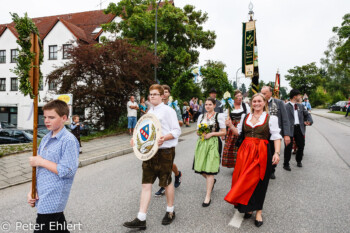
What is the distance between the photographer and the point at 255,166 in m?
3.15

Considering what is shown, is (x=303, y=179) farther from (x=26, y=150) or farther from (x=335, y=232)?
(x=26, y=150)

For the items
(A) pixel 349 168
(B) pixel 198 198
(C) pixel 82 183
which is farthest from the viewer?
(A) pixel 349 168

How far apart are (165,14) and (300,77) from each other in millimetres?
63950

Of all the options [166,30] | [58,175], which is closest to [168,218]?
[58,175]

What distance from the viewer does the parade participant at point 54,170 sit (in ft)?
6.50

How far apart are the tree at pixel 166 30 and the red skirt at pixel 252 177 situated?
51.0 ft

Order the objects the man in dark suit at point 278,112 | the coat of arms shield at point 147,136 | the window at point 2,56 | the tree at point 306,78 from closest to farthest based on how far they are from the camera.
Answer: the coat of arms shield at point 147,136, the man in dark suit at point 278,112, the window at point 2,56, the tree at point 306,78

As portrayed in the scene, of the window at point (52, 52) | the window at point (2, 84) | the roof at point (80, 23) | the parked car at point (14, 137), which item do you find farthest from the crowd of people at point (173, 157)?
the window at point (2, 84)

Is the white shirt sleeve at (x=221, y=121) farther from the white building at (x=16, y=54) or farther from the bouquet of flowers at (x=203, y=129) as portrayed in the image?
the white building at (x=16, y=54)

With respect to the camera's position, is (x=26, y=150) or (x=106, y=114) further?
(x=106, y=114)

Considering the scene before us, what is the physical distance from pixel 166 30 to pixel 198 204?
17.6 metres

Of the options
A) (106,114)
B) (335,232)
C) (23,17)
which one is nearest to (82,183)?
(23,17)

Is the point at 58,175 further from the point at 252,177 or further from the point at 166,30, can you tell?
the point at 166,30

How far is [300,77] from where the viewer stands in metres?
70.0
